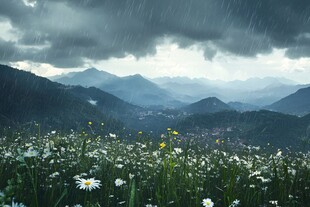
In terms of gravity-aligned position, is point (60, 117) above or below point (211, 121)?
below

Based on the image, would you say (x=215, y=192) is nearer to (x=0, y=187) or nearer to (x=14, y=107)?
(x=0, y=187)

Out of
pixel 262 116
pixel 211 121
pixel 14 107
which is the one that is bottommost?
pixel 14 107

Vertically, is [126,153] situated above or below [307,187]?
below

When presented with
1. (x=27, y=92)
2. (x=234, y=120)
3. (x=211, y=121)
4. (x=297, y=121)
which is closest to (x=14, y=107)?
(x=27, y=92)

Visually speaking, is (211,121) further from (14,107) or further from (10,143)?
(10,143)

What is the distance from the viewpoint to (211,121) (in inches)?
7431

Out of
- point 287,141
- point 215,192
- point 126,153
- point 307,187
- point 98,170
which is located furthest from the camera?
point 287,141

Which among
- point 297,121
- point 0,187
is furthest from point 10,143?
point 297,121

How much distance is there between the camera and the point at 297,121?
536 ft

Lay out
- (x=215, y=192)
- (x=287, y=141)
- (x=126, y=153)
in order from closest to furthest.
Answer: (x=215, y=192), (x=126, y=153), (x=287, y=141)

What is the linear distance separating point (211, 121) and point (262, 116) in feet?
128

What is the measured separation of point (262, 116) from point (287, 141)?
66270 millimetres

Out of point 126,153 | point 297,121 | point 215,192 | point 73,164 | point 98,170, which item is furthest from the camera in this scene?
point 297,121

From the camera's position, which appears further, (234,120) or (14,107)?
(234,120)
